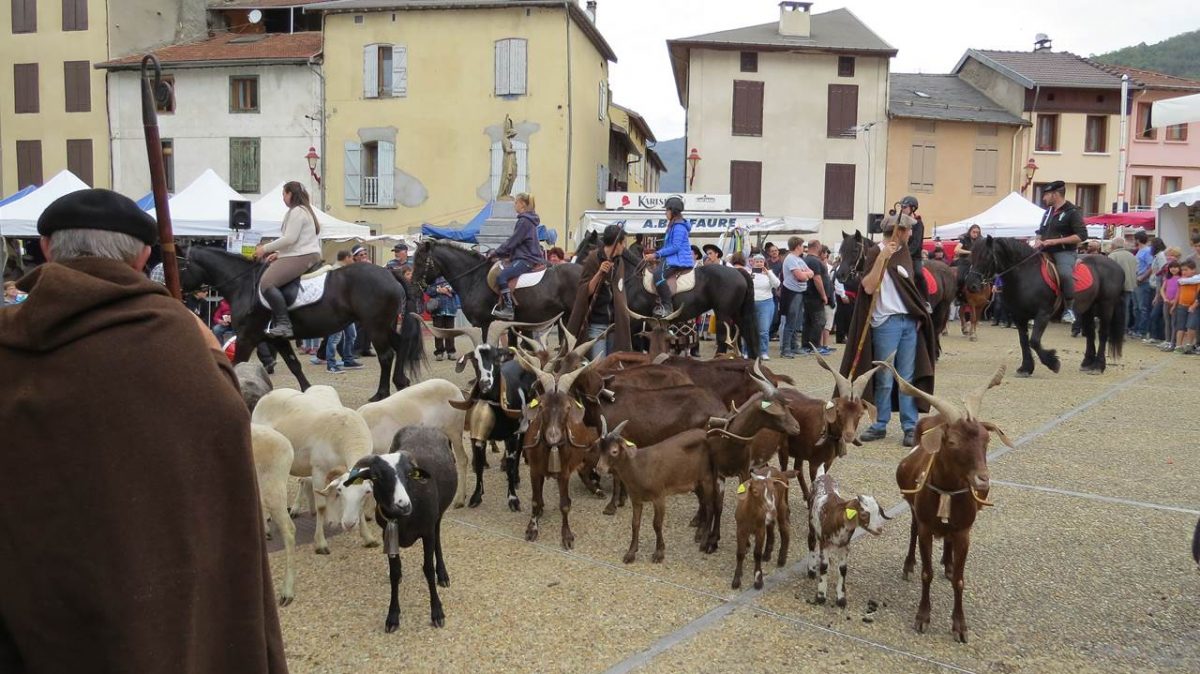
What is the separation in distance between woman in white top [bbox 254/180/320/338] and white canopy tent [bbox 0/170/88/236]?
788 centimetres

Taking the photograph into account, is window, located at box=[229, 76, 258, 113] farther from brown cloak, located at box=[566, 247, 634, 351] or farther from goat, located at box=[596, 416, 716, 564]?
goat, located at box=[596, 416, 716, 564]

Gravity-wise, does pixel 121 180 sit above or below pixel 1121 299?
above

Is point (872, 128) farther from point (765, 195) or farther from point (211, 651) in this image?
point (211, 651)

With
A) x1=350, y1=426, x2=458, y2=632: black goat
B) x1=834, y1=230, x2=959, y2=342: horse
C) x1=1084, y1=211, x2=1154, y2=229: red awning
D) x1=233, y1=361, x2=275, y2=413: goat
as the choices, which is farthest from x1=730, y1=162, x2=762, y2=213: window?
x1=350, y1=426, x2=458, y2=632: black goat

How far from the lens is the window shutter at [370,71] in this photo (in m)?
30.2

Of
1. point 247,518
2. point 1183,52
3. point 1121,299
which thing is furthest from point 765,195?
point 1183,52

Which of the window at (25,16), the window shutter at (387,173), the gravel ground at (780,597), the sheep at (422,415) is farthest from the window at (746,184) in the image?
the sheep at (422,415)

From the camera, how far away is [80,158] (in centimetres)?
3288

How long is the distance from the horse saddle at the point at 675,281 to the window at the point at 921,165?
86.1 feet

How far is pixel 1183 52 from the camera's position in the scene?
264 ft

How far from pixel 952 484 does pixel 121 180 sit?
3459 cm

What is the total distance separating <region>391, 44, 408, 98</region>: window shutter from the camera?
3003 centimetres

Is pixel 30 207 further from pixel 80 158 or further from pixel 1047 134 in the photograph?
pixel 1047 134

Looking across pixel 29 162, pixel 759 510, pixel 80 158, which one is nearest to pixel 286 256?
pixel 759 510
